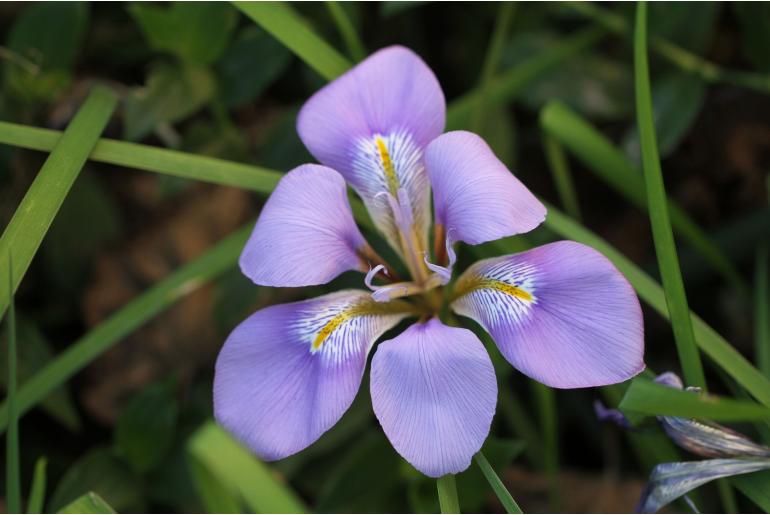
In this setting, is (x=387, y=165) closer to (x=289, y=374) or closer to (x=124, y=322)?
(x=289, y=374)

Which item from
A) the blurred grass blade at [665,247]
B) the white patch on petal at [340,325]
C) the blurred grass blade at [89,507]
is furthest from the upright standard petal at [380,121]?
the blurred grass blade at [89,507]

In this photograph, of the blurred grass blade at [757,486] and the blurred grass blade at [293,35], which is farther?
the blurred grass blade at [293,35]

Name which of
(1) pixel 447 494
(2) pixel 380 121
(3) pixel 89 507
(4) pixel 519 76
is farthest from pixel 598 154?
(3) pixel 89 507

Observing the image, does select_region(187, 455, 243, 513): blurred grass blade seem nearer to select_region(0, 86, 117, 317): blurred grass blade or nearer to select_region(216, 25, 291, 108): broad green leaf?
select_region(0, 86, 117, 317): blurred grass blade

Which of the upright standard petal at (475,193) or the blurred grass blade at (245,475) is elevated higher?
the upright standard petal at (475,193)

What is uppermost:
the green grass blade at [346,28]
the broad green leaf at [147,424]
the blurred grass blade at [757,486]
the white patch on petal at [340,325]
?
→ the green grass blade at [346,28]

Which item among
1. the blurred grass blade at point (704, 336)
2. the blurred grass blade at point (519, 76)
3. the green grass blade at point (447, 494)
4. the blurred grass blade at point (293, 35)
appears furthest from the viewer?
the blurred grass blade at point (519, 76)

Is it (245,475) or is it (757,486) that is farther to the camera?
(757,486)

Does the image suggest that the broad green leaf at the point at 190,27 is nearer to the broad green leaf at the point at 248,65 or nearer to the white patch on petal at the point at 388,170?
the broad green leaf at the point at 248,65
